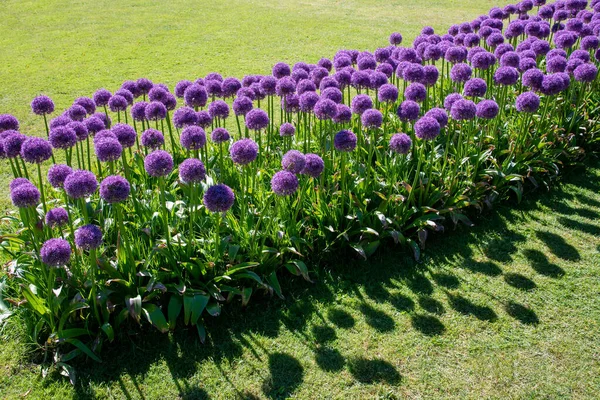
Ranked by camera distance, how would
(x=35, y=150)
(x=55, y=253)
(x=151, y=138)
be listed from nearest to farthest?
(x=55, y=253)
(x=35, y=150)
(x=151, y=138)

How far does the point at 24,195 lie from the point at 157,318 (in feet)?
4.43

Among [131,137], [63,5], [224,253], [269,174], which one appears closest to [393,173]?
[269,174]

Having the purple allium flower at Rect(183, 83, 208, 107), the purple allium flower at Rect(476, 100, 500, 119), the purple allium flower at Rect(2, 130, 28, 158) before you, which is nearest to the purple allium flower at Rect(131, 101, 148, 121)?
the purple allium flower at Rect(183, 83, 208, 107)

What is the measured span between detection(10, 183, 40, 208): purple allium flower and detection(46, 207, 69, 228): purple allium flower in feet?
1.30

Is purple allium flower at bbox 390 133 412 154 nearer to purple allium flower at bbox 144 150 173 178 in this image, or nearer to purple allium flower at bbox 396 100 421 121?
purple allium flower at bbox 396 100 421 121

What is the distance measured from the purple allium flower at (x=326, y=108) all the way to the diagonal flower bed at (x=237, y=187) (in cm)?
1

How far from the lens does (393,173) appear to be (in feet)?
18.1

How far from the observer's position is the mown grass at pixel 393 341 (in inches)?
159

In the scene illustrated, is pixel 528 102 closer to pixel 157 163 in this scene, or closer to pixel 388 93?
pixel 388 93

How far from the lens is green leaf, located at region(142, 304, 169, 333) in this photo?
4.25 meters

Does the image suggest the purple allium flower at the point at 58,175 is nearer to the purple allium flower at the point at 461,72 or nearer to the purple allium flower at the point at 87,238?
the purple allium flower at the point at 87,238

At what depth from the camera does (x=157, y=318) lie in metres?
4.26

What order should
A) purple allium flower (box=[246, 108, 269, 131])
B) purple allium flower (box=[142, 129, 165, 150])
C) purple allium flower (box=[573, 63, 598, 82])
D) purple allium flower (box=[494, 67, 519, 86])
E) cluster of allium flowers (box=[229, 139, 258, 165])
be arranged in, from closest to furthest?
cluster of allium flowers (box=[229, 139, 258, 165]) < purple allium flower (box=[142, 129, 165, 150]) < purple allium flower (box=[246, 108, 269, 131]) < purple allium flower (box=[494, 67, 519, 86]) < purple allium flower (box=[573, 63, 598, 82])

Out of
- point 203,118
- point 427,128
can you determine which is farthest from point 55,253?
point 427,128
